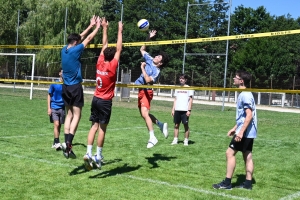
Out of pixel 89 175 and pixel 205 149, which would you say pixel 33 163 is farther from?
pixel 205 149

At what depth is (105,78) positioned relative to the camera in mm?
7781

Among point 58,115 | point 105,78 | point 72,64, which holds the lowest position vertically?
point 58,115

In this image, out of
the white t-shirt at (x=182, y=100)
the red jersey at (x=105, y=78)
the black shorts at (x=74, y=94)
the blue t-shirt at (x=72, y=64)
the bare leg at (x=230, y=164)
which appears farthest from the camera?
the white t-shirt at (x=182, y=100)

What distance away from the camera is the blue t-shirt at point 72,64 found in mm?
Answer: 8141

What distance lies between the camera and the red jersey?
306 inches

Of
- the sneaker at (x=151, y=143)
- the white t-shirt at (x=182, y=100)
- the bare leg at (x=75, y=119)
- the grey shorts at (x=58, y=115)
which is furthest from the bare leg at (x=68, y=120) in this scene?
the white t-shirt at (x=182, y=100)

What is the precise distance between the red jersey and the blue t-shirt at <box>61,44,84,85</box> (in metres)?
0.53

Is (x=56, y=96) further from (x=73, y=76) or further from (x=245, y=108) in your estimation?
(x=245, y=108)

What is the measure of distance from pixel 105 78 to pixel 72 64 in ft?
2.59

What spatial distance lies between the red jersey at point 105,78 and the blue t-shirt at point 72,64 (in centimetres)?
53

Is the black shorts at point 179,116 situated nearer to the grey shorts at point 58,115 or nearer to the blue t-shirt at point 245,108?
the grey shorts at point 58,115

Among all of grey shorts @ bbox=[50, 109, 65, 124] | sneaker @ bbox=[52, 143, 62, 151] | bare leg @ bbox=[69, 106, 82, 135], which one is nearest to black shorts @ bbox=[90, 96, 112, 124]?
bare leg @ bbox=[69, 106, 82, 135]

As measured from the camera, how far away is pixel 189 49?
225ft

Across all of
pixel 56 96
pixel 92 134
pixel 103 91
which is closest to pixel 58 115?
pixel 56 96
